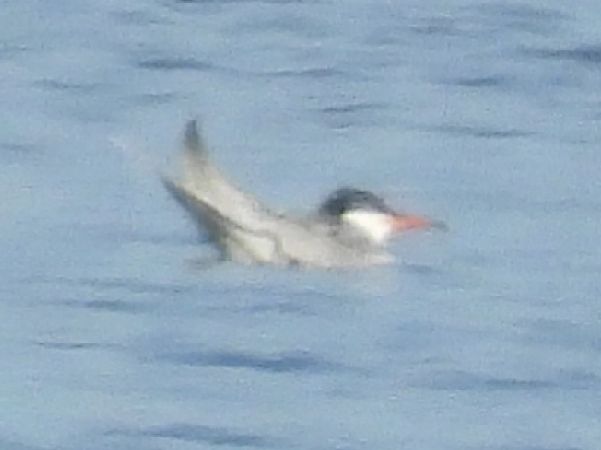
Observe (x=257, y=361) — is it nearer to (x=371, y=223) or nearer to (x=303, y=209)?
(x=371, y=223)

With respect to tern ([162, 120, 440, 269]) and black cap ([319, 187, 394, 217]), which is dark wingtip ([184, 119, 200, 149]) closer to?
tern ([162, 120, 440, 269])

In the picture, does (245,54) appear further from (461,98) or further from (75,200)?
(75,200)

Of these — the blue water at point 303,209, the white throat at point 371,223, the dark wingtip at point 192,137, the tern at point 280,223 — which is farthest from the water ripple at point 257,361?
the white throat at point 371,223

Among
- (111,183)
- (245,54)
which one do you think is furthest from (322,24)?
(111,183)

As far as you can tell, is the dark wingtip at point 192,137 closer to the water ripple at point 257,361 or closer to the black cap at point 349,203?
the water ripple at point 257,361

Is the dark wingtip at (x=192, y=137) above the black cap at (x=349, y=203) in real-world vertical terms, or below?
below

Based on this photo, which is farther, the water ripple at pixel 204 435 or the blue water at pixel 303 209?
the blue water at pixel 303 209

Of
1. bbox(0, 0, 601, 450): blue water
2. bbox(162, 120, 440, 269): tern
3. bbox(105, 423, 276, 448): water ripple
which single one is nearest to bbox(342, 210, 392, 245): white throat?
bbox(162, 120, 440, 269): tern
